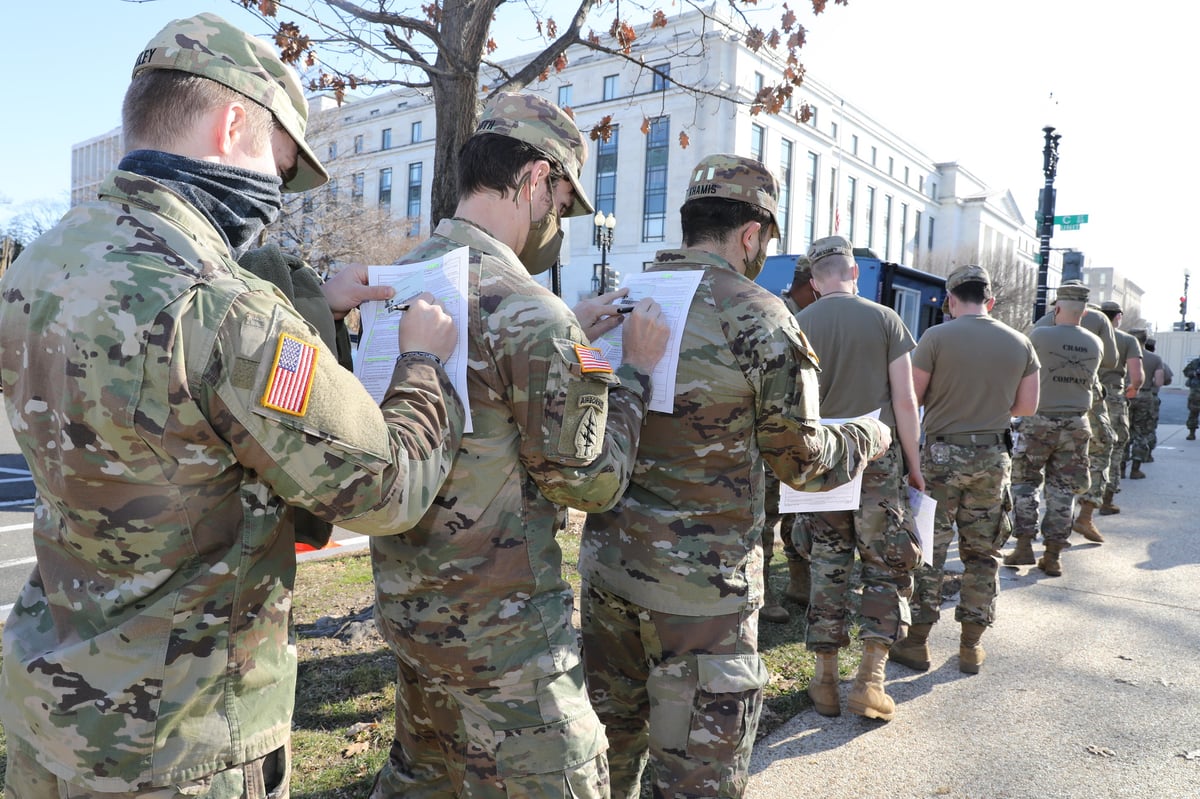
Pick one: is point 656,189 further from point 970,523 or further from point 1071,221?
point 970,523

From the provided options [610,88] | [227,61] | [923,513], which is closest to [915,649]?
[923,513]

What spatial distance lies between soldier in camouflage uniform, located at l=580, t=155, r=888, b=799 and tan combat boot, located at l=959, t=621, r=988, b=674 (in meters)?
2.57

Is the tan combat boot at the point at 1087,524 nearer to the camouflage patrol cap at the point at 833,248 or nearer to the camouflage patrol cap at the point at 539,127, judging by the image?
the camouflage patrol cap at the point at 833,248

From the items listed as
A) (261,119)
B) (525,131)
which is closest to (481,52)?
(525,131)

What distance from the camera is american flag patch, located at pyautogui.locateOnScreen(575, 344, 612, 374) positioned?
1.82 meters

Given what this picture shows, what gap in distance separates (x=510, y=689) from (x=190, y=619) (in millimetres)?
736

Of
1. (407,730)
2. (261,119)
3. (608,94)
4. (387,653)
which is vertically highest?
(608,94)

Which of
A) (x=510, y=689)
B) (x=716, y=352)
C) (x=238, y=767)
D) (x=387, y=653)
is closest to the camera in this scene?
(x=238, y=767)

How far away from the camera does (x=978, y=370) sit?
4.94 meters

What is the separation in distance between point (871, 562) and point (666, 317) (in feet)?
7.58

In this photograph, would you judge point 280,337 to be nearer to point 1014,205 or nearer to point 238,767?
point 238,767

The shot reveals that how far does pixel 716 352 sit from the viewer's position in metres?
2.46

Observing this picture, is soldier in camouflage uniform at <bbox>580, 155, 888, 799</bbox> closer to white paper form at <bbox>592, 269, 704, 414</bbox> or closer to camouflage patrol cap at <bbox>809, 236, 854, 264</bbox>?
white paper form at <bbox>592, 269, 704, 414</bbox>

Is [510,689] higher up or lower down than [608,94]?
lower down
